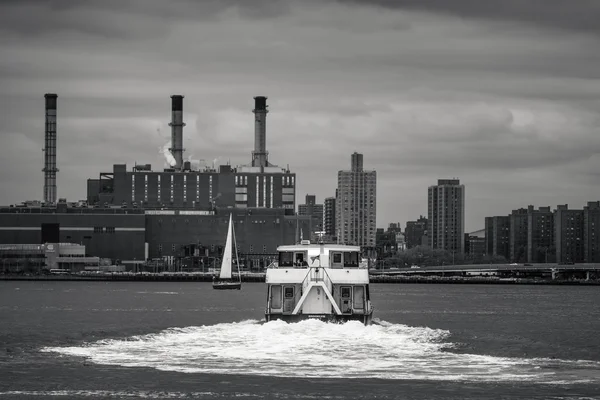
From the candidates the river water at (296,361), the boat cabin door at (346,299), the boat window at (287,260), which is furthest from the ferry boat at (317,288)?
the river water at (296,361)

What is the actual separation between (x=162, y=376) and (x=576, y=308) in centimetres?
9477

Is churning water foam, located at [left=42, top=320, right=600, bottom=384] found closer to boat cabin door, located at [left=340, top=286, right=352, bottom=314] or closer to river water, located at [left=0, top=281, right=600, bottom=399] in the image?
river water, located at [left=0, top=281, right=600, bottom=399]

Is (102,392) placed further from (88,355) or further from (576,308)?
(576,308)

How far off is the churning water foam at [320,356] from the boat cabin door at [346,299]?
7.13ft

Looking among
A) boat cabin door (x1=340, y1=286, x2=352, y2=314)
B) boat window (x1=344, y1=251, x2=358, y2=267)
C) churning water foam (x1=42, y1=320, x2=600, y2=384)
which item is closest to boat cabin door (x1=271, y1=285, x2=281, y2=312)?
churning water foam (x1=42, y1=320, x2=600, y2=384)

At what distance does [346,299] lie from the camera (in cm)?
7644

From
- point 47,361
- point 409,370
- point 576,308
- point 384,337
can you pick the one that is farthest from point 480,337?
point 576,308

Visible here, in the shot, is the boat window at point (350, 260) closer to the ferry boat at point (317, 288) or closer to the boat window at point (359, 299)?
the ferry boat at point (317, 288)

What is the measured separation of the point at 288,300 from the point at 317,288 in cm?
235

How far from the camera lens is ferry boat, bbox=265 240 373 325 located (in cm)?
7444

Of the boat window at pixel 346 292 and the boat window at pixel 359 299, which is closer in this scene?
the boat window at pixel 359 299

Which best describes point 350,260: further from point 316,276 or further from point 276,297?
point 276,297

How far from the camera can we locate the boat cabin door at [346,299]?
76.0 metres

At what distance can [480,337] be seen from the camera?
8338 centimetres
